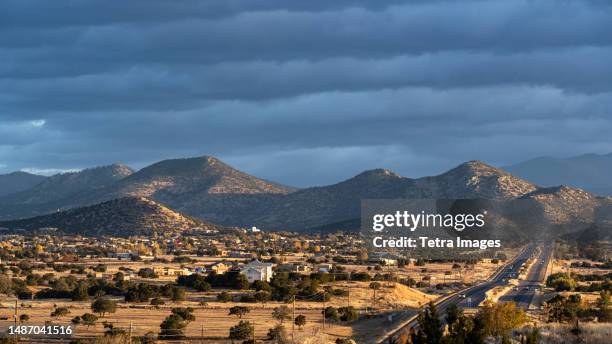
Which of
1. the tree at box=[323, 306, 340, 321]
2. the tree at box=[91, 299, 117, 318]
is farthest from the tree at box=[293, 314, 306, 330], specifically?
the tree at box=[91, 299, 117, 318]

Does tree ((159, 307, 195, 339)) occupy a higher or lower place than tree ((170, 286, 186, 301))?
lower

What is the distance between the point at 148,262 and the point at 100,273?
865 inches

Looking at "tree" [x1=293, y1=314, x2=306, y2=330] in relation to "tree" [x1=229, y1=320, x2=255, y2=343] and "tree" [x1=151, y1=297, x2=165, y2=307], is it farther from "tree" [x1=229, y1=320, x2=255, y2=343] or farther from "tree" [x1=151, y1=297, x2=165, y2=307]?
"tree" [x1=151, y1=297, x2=165, y2=307]

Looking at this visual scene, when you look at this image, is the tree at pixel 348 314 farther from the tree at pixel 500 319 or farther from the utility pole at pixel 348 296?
Result: the tree at pixel 500 319

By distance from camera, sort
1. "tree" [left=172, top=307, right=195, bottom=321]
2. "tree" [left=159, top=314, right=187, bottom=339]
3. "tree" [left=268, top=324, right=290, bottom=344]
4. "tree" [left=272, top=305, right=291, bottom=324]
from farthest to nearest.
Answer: "tree" [left=272, top=305, right=291, bottom=324]
"tree" [left=172, top=307, right=195, bottom=321]
"tree" [left=159, top=314, right=187, bottom=339]
"tree" [left=268, top=324, right=290, bottom=344]

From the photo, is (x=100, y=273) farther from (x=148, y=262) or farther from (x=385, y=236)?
(x=385, y=236)

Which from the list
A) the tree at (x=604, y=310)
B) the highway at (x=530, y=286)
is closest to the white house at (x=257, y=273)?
the highway at (x=530, y=286)

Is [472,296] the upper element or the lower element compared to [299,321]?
upper

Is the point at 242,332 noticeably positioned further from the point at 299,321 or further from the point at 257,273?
the point at 257,273

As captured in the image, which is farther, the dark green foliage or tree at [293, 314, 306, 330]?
tree at [293, 314, 306, 330]

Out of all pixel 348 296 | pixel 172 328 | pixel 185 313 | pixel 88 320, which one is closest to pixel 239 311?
pixel 185 313

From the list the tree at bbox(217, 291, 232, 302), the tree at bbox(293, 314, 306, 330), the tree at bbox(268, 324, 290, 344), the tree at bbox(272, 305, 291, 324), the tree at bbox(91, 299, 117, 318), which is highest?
the tree at bbox(217, 291, 232, 302)

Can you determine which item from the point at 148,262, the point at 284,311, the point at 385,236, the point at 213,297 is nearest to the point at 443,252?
the point at 385,236

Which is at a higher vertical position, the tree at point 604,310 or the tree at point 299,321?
the tree at point 604,310
